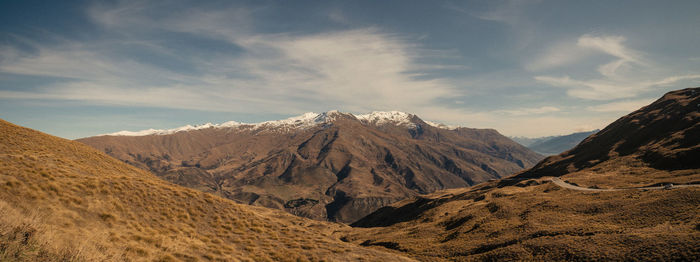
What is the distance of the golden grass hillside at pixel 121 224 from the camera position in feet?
41.5

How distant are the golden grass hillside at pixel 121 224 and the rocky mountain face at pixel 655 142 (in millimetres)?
121157

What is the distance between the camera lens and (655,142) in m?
119

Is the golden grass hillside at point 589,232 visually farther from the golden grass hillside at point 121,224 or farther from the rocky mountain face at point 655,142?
the rocky mountain face at point 655,142

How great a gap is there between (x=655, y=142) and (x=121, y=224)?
178988 millimetres

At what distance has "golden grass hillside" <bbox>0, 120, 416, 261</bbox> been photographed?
12664mm

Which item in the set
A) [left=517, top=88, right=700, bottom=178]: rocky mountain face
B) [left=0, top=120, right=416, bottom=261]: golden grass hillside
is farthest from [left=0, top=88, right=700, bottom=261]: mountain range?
[left=517, top=88, right=700, bottom=178]: rocky mountain face

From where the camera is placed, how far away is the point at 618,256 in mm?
25750

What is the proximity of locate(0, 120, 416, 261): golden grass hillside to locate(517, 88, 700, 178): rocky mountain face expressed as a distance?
4770 inches

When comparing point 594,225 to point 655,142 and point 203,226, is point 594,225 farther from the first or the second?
point 655,142

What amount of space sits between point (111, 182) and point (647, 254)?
5002 cm

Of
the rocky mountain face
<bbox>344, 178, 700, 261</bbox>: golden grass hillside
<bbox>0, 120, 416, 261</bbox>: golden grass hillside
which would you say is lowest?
<bbox>344, 178, 700, 261</bbox>: golden grass hillside

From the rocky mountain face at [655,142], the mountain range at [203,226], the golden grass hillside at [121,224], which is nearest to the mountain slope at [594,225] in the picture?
the mountain range at [203,226]

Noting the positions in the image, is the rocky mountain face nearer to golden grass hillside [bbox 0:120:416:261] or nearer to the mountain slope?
the mountain slope

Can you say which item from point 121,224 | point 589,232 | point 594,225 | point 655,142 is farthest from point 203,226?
point 655,142
